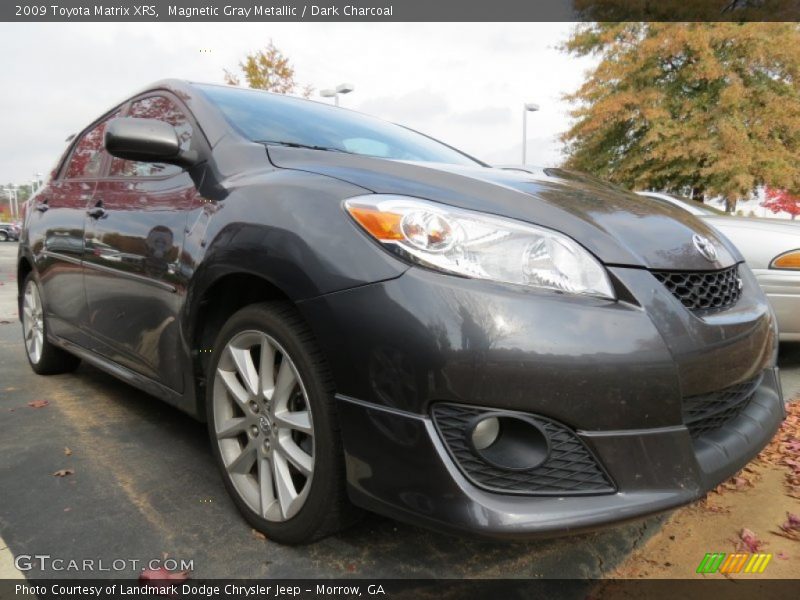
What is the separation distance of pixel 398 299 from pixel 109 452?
1840mm

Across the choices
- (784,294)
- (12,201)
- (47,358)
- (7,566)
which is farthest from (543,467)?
(12,201)

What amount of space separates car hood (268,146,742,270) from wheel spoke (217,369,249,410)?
72 cm

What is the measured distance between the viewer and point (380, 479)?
4.77 ft

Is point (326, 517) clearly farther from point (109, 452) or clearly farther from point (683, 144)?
point (683, 144)

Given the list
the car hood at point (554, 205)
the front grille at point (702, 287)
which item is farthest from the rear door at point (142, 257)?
the front grille at point (702, 287)

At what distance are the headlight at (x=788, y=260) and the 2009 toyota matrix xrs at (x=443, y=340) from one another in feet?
6.07

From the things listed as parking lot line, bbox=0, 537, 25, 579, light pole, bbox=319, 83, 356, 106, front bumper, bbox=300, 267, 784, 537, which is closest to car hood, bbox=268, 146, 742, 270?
front bumper, bbox=300, 267, 784, 537

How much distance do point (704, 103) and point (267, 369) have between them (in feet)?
53.1

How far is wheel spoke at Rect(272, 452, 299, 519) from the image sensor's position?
172cm

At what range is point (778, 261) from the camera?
12.0 feet

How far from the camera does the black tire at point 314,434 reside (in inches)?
61.6

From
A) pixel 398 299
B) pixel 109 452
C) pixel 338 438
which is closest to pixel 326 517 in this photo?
pixel 338 438

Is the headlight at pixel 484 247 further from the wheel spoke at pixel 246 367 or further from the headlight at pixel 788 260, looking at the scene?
the headlight at pixel 788 260

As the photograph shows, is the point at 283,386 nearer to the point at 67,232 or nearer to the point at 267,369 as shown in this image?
the point at 267,369
